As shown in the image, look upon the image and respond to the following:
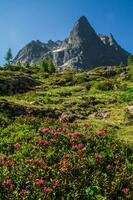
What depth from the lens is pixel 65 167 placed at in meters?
18.7

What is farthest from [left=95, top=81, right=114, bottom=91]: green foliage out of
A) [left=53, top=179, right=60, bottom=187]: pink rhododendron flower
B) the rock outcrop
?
[left=53, top=179, right=60, bottom=187]: pink rhododendron flower

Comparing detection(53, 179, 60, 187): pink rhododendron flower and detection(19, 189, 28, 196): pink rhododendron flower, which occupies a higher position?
detection(53, 179, 60, 187): pink rhododendron flower

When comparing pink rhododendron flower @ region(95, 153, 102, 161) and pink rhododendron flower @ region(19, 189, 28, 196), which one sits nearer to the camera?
pink rhododendron flower @ region(19, 189, 28, 196)

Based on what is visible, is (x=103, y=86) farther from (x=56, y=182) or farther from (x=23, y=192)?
(x=23, y=192)

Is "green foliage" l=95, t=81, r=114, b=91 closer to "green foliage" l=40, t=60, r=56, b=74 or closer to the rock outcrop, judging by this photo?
the rock outcrop

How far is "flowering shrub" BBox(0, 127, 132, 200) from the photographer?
668 inches

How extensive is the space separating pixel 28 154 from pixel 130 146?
6587 millimetres

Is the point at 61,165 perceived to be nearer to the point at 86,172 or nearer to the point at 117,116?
the point at 86,172

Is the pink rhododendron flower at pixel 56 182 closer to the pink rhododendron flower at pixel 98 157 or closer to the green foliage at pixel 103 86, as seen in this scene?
the pink rhododendron flower at pixel 98 157

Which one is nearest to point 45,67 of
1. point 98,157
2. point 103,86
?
point 103,86

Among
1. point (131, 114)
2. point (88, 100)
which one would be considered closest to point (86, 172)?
point (131, 114)

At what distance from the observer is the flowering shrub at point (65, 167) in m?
17.0

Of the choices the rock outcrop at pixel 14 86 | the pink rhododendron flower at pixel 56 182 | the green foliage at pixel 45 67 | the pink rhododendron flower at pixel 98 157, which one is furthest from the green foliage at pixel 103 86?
the green foliage at pixel 45 67

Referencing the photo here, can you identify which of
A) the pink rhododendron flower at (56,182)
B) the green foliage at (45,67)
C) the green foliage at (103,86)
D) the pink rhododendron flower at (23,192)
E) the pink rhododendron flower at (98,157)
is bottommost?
the pink rhododendron flower at (23,192)
